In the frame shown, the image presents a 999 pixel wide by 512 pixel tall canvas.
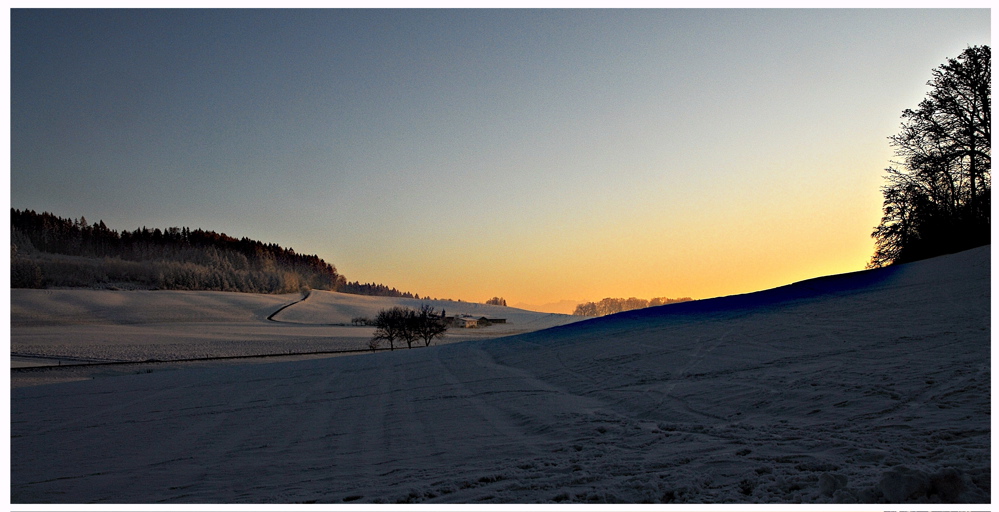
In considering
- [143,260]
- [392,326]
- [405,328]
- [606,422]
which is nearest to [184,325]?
[392,326]

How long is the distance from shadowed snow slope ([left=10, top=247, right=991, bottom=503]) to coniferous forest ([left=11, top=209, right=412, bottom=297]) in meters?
102

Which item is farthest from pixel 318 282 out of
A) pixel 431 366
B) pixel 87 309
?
pixel 431 366

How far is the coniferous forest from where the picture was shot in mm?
103938

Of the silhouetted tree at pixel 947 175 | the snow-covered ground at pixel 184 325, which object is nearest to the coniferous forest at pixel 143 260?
the snow-covered ground at pixel 184 325

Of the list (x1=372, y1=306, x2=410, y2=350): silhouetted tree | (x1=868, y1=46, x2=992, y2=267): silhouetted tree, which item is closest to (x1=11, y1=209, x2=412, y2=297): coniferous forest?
(x1=372, y1=306, x2=410, y2=350): silhouetted tree

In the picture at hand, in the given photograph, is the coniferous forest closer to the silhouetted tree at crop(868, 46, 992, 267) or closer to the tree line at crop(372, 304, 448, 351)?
the tree line at crop(372, 304, 448, 351)

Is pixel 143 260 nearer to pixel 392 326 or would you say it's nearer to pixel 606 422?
pixel 392 326

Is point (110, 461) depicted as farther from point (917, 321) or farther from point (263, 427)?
point (917, 321)

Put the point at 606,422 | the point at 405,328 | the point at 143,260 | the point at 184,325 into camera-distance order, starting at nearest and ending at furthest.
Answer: the point at 606,422 → the point at 405,328 → the point at 184,325 → the point at 143,260

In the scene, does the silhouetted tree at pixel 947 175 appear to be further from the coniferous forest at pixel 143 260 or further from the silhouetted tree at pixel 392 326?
the coniferous forest at pixel 143 260

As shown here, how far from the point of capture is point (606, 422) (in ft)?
26.7

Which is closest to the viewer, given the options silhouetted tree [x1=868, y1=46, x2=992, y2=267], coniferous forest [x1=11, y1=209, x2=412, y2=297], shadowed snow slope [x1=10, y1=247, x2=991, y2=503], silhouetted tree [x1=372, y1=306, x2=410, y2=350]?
shadowed snow slope [x1=10, y1=247, x2=991, y2=503]

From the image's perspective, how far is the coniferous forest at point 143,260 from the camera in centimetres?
10394

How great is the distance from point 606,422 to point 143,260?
16775cm
